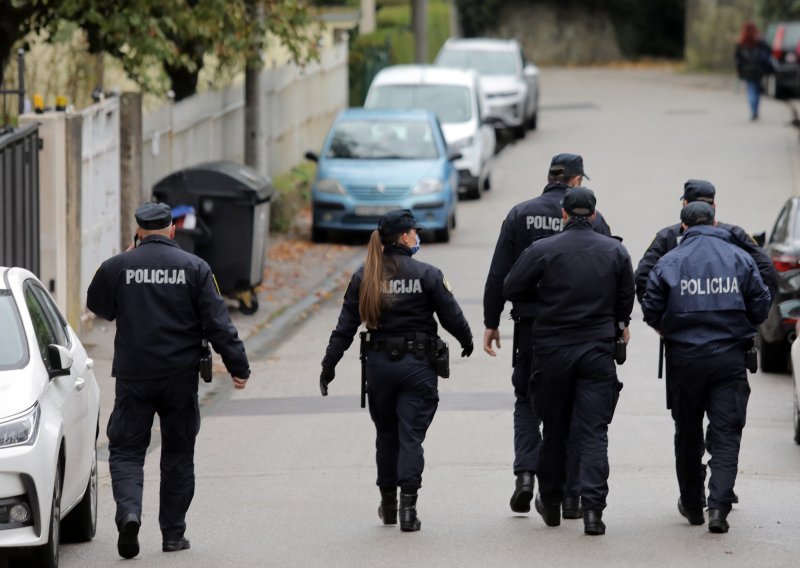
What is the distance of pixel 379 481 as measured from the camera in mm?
9117

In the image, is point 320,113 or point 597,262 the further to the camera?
point 320,113

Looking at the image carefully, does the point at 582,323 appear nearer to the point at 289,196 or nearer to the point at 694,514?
the point at 694,514

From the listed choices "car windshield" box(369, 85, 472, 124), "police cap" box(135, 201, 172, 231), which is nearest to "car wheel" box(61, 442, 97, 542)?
"police cap" box(135, 201, 172, 231)

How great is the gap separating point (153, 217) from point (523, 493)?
2.41 meters

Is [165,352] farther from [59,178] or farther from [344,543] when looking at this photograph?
[59,178]

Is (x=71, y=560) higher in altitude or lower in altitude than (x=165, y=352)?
lower

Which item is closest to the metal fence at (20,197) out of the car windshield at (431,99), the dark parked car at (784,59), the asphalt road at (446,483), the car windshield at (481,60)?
the asphalt road at (446,483)

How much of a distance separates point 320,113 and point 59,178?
1767cm

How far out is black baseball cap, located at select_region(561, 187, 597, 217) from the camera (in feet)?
29.0

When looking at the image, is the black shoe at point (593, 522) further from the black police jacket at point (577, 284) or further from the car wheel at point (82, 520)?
the car wheel at point (82, 520)

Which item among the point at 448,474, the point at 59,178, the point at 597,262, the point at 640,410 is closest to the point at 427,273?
the point at 597,262

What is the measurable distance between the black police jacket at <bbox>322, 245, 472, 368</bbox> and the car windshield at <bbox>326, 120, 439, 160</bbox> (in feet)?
47.1

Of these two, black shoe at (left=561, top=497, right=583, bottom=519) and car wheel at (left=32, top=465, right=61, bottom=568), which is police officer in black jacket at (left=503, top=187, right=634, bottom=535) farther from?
car wheel at (left=32, top=465, right=61, bottom=568)

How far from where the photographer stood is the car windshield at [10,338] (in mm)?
7938
